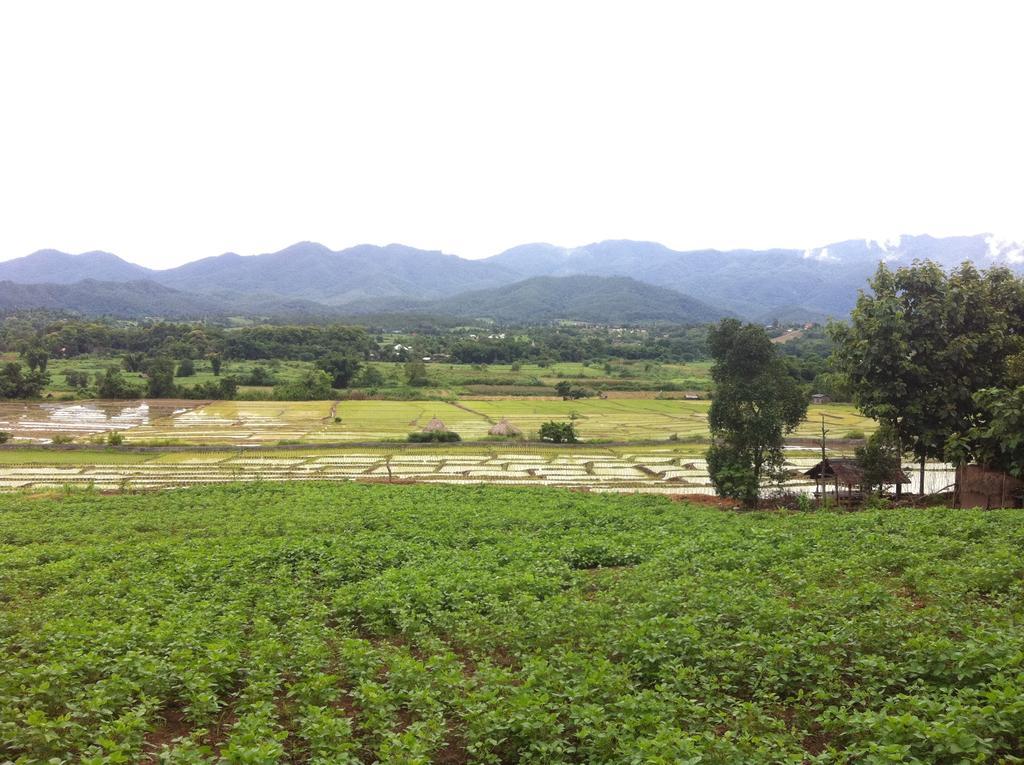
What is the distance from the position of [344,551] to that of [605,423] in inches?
1917

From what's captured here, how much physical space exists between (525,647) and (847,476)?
22.9 meters

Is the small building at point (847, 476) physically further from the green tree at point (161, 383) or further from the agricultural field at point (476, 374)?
the green tree at point (161, 383)

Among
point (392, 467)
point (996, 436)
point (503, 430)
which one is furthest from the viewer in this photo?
Answer: point (503, 430)

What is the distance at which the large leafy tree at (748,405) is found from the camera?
26125 millimetres

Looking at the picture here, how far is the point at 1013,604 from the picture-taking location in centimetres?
1000

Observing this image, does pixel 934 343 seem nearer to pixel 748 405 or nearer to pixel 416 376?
pixel 748 405

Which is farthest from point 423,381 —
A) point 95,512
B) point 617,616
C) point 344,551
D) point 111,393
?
point 617,616

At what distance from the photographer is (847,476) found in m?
28.2

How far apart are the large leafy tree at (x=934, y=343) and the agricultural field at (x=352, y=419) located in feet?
99.0

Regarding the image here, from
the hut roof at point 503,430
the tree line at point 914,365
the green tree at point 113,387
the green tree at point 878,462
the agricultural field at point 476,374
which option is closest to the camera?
the tree line at point 914,365

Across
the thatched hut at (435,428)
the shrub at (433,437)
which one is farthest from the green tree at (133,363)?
the shrub at (433,437)

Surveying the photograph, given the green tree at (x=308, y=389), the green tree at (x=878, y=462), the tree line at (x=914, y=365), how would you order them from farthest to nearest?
the green tree at (x=308, y=389) → the green tree at (x=878, y=462) → the tree line at (x=914, y=365)

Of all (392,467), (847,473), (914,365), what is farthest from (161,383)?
(914,365)

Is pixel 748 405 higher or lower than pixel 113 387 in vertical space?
higher
